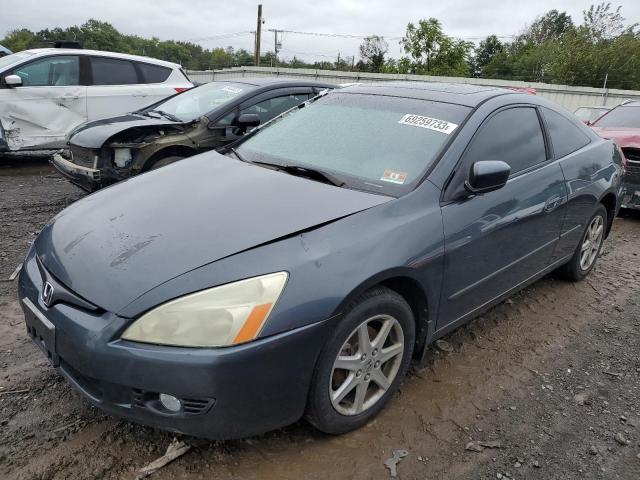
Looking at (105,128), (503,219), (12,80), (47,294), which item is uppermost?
(12,80)

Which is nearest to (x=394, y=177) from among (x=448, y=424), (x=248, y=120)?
(x=448, y=424)

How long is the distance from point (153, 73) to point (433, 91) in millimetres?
6143

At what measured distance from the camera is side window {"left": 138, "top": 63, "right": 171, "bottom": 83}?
7961 mm

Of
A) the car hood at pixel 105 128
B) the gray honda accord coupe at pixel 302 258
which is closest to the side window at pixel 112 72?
the car hood at pixel 105 128

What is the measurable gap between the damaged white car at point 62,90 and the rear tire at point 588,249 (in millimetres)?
6457

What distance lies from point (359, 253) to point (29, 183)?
6137mm

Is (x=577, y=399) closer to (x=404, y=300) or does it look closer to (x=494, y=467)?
(x=494, y=467)

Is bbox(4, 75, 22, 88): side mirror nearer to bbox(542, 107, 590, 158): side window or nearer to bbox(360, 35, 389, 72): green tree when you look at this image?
bbox(542, 107, 590, 158): side window

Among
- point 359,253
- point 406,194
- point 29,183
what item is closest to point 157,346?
point 359,253

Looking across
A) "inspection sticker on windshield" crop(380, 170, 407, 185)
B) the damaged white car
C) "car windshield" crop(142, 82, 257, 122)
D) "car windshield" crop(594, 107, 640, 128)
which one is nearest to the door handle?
"inspection sticker on windshield" crop(380, 170, 407, 185)

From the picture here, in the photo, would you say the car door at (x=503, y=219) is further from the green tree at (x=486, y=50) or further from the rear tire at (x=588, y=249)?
the green tree at (x=486, y=50)

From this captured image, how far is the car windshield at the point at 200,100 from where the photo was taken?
5.68m

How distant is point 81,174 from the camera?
16.5 ft

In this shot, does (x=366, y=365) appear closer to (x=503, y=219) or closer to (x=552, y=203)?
(x=503, y=219)
